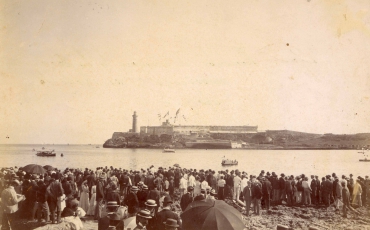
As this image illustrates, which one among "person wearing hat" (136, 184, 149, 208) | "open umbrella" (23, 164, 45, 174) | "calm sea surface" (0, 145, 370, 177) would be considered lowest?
"calm sea surface" (0, 145, 370, 177)

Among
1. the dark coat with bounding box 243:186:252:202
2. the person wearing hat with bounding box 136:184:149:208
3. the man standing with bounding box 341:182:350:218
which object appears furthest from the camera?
the dark coat with bounding box 243:186:252:202

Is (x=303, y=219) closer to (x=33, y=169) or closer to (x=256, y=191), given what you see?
(x=256, y=191)

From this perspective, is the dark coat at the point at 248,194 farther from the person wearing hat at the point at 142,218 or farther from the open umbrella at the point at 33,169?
the open umbrella at the point at 33,169

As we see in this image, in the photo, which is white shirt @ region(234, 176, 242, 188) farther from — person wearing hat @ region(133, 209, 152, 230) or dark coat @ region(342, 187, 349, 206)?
person wearing hat @ region(133, 209, 152, 230)

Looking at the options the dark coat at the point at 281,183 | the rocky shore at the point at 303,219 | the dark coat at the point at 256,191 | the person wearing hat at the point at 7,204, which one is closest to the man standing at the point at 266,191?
the rocky shore at the point at 303,219

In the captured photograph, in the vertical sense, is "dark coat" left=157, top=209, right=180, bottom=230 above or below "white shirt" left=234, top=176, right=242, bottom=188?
above

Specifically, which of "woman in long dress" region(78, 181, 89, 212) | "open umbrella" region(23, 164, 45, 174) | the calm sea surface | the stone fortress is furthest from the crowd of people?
the stone fortress

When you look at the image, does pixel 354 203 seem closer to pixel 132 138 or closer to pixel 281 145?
pixel 281 145

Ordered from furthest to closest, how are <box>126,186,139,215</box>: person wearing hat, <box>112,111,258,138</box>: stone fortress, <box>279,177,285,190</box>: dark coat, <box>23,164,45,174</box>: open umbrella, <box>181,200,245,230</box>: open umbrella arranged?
<box>112,111,258,138</box>: stone fortress < <box>23,164,45,174</box>: open umbrella < <box>279,177,285,190</box>: dark coat < <box>126,186,139,215</box>: person wearing hat < <box>181,200,245,230</box>: open umbrella
